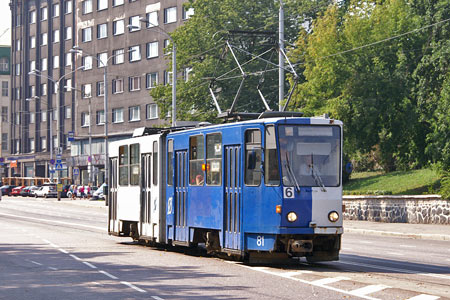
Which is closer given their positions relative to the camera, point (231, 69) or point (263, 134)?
point (263, 134)

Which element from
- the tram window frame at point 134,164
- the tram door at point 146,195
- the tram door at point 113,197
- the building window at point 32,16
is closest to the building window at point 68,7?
the building window at point 32,16

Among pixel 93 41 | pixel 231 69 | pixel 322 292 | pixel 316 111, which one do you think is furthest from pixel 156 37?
pixel 322 292

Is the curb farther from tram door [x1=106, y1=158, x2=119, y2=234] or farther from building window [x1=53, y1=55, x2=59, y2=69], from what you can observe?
building window [x1=53, y1=55, x2=59, y2=69]

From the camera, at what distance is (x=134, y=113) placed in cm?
8431

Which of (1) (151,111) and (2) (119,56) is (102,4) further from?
(1) (151,111)

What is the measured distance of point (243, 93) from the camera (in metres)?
54.6

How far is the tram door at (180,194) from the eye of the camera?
2066cm

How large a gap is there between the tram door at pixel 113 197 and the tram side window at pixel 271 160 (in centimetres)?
916

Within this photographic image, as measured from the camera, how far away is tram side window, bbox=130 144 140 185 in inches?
937

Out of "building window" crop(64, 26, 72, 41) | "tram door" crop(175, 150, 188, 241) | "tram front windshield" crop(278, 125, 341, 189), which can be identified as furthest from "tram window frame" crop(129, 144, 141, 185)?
"building window" crop(64, 26, 72, 41)

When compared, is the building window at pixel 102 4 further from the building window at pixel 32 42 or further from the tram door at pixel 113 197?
the tram door at pixel 113 197

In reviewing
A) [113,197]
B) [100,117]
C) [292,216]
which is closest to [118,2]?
[100,117]

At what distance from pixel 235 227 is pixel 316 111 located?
23.2 m

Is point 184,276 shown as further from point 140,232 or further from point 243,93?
point 243,93
